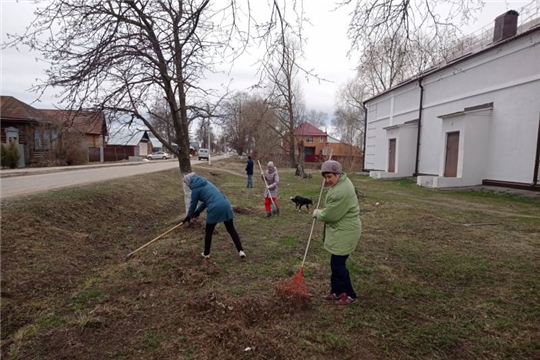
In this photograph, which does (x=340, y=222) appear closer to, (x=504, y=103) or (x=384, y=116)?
(x=504, y=103)

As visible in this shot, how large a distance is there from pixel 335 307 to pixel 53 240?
5607 millimetres

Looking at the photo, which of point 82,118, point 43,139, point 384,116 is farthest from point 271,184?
point 43,139

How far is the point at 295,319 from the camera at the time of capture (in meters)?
3.37

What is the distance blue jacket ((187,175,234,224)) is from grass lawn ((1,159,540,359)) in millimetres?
782

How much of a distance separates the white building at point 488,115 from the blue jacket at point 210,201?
27.3 feet

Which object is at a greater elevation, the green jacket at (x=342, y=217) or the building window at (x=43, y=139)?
the building window at (x=43, y=139)

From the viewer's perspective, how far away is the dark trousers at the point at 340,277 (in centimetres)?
365

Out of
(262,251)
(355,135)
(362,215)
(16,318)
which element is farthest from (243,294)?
(355,135)

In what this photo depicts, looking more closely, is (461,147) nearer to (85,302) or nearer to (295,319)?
(295,319)

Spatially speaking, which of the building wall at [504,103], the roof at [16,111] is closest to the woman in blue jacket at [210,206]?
the building wall at [504,103]

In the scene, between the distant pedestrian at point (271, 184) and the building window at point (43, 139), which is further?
the building window at point (43, 139)

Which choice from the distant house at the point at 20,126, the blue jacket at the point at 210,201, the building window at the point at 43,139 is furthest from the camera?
the distant house at the point at 20,126

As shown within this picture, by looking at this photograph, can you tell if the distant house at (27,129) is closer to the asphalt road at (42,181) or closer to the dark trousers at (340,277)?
the asphalt road at (42,181)

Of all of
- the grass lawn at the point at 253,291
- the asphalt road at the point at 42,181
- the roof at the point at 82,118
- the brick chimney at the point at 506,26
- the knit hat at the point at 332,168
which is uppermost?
the brick chimney at the point at 506,26
